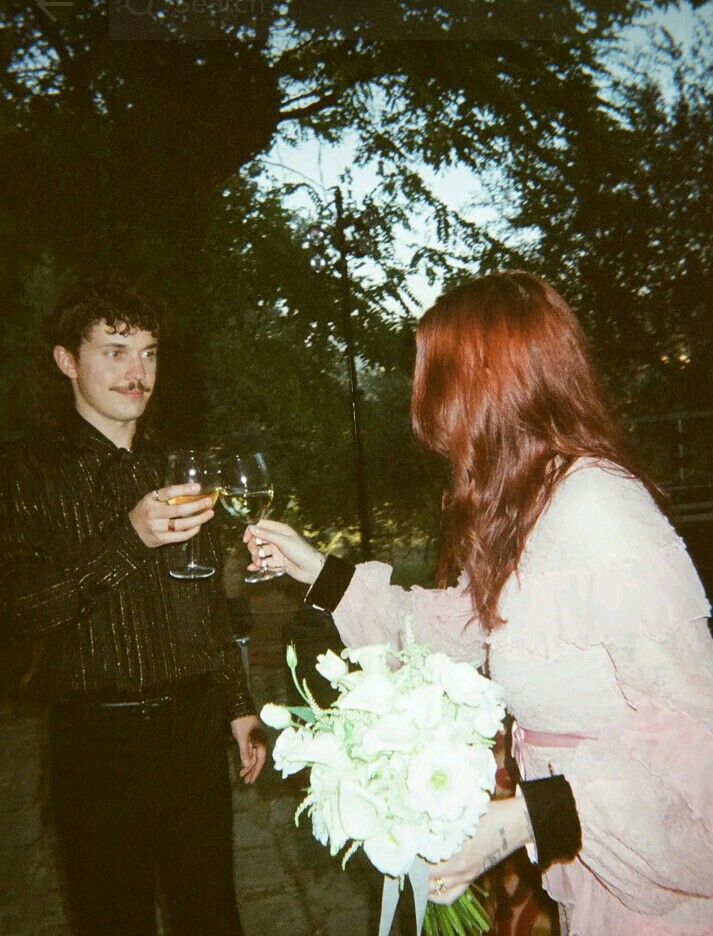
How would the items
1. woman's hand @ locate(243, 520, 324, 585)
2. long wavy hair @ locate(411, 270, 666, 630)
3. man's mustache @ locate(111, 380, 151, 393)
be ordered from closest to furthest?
long wavy hair @ locate(411, 270, 666, 630), woman's hand @ locate(243, 520, 324, 585), man's mustache @ locate(111, 380, 151, 393)

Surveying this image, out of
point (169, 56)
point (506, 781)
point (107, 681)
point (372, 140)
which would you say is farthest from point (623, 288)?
point (107, 681)

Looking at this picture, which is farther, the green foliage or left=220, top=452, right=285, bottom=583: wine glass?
the green foliage

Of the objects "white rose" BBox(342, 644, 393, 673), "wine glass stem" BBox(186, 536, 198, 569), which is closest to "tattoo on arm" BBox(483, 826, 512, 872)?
"white rose" BBox(342, 644, 393, 673)

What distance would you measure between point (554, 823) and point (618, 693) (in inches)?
10.9

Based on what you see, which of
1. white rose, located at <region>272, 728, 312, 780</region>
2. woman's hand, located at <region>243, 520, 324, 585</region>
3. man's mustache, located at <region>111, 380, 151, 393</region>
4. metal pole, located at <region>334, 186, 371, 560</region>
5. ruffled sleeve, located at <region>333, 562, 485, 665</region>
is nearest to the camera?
white rose, located at <region>272, 728, 312, 780</region>

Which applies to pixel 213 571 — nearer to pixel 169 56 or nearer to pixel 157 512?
pixel 157 512

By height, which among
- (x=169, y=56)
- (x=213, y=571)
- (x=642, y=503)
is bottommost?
(x=213, y=571)

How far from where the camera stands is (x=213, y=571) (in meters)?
2.08

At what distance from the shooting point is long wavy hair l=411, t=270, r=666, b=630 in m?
1.44

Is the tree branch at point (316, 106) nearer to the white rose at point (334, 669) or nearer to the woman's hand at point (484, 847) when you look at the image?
the white rose at point (334, 669)

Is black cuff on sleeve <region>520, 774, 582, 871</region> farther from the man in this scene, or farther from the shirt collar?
the shirt collar

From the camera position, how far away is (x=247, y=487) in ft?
6.16

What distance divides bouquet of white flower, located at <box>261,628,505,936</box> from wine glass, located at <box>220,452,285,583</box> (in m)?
0.73

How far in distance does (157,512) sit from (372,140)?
6.01 m
